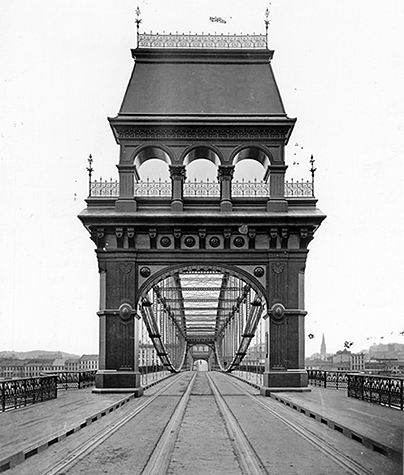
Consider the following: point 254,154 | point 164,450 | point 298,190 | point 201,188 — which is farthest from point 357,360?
point 164,450

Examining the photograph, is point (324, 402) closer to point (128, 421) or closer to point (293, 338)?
point (293, 338)

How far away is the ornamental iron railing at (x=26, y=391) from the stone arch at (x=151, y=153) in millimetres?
7611

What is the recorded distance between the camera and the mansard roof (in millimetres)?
22234

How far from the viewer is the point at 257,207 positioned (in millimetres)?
21625

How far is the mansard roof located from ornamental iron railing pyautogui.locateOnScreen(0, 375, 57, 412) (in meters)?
9.06

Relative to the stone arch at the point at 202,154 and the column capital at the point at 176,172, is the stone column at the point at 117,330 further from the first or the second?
the stone arch at the point at 202,154

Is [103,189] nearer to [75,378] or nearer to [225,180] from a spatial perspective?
[225,180]

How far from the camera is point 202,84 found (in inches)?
907

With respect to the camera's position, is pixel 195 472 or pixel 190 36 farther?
pixel 190 36

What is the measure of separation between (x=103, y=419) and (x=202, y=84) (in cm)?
1308

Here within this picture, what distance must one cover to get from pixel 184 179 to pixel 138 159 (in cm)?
178

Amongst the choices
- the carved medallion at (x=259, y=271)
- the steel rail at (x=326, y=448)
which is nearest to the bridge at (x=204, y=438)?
the steel rail at (x=326, y=448)

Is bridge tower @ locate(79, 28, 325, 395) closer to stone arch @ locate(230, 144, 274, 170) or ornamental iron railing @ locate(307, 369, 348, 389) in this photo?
stone arch @ locate(230, 144, 274, 170)

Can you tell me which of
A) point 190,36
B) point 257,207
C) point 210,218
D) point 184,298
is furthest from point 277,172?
point 184,298
